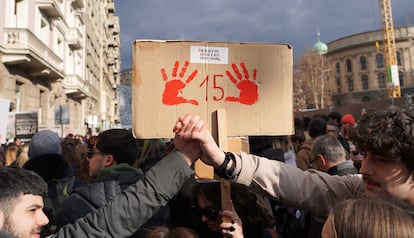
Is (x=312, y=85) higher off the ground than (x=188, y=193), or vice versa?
(x=312, y=85)

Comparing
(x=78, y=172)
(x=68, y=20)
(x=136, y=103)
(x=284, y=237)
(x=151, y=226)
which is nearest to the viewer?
(x=136, y=103)

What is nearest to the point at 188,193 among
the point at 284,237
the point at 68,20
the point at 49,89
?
the point at 284,237

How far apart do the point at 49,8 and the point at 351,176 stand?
1828cm

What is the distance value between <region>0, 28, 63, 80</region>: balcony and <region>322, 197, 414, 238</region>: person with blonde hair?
14.5 meters

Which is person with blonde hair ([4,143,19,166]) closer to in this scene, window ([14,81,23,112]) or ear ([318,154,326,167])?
ear ([318,154,326,167])

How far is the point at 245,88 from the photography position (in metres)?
1.75

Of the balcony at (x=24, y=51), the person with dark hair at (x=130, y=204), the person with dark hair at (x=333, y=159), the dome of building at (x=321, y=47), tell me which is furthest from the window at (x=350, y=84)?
the person with dark hair at (x=130, y=204)

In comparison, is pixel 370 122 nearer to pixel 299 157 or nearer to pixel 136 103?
pixel 136 103

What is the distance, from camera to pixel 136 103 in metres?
1.62

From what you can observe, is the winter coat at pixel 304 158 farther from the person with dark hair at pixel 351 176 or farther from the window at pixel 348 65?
the window at pixel 348 65

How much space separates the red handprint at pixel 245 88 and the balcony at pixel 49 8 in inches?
672

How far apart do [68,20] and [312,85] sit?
32.8 metres

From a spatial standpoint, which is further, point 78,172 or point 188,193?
point 78,172

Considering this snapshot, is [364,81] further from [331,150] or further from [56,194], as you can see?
[56,194]
